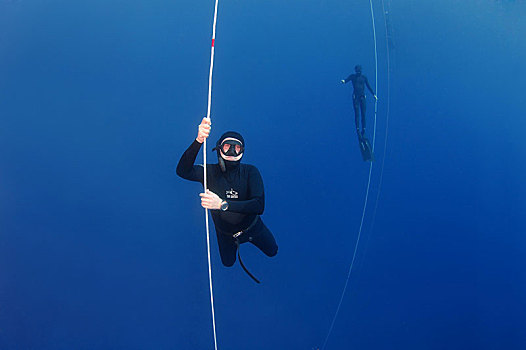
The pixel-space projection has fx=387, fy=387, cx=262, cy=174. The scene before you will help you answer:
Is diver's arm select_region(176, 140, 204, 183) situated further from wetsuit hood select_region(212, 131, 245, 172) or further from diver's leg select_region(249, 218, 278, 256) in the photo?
diver's leg select_region(249, 218, 278, 256)

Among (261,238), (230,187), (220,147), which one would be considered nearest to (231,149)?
(220,147)

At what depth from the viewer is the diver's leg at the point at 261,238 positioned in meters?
2.74

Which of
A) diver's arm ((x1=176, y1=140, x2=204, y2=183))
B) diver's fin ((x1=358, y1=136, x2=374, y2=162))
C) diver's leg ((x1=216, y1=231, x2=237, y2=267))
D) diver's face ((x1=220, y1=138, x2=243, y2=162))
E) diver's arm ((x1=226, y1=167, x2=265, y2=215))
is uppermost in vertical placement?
diver's fin ((x1=358, y1=136, x2=374, y2=162))

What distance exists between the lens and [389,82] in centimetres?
445

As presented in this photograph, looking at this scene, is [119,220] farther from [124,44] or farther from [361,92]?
[361,92]

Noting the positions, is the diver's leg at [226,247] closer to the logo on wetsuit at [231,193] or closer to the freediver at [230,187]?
the freediver at [230,187]

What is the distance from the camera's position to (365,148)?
4355 mm

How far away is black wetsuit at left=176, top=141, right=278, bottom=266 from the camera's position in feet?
7.35

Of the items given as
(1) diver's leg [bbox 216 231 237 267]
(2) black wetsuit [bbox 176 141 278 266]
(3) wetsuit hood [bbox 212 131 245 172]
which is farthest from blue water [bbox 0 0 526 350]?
(3) wetsuit hood [bbox 212 131 245 172]

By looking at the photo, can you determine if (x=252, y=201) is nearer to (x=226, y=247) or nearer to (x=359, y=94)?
(x=226, y=247)

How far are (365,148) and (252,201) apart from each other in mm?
2432

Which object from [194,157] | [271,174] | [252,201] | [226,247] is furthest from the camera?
[271,174]

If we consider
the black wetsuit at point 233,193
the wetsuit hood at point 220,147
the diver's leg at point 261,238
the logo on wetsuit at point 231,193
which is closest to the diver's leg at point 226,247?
the black wetsuit at point 233,193

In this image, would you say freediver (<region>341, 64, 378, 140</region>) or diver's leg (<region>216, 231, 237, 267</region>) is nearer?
diver's leg (<region>216, 231, 237, 267</region>)
